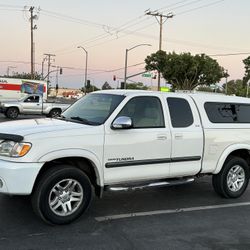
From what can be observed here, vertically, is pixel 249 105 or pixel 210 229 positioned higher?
pixel 249 105

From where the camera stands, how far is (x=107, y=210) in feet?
20.7

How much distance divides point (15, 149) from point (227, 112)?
3.88 metres

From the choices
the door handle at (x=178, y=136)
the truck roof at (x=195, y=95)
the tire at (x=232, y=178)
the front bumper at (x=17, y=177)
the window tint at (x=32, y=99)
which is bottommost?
the tire at (x=232, y=178)

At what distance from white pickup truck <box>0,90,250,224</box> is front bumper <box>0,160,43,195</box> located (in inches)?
0.5

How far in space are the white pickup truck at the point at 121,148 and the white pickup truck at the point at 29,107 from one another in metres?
20.9

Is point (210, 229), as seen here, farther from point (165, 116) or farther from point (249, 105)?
point (249, 105)

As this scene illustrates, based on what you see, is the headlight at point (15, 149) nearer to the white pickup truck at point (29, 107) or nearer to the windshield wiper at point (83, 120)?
the windshield wiper at point (83, 120)

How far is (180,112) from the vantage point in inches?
264

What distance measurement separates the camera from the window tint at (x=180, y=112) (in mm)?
6594

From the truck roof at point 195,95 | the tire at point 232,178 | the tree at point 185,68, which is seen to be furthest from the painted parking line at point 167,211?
the tree at point 185,68

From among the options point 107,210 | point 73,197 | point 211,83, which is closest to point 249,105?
point 107,210

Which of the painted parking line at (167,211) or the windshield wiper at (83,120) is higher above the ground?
the windshield wiper at (83,120)

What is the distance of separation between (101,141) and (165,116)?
49.0 inches

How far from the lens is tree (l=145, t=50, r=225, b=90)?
177ft
